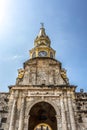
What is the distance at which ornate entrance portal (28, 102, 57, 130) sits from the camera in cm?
2366

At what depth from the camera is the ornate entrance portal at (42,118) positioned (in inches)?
931

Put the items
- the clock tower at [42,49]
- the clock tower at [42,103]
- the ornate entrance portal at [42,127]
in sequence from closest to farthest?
the clock tower at [42,103]
the ornate entrance portal at [42,127]
the clock tower at [42,49]

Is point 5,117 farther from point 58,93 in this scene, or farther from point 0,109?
point 58,93

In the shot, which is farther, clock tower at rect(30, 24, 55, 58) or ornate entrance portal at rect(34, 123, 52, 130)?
clock tower at rect(30, 24, 55, 58)

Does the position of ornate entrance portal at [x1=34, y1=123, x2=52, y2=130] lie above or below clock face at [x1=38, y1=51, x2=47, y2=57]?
below

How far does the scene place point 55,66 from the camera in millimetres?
27766

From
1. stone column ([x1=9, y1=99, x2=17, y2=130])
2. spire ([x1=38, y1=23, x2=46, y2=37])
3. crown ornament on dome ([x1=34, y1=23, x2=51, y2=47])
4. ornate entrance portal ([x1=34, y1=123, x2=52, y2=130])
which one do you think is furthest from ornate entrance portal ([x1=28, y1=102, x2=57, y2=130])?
spire ([x1=38, y1=23, x2=46, y2=37])

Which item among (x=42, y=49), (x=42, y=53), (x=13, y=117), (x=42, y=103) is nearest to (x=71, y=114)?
(x=42, y=103)

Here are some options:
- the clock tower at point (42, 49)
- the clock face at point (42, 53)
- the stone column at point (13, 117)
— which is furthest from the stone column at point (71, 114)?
the clock tower at point (42, 49)

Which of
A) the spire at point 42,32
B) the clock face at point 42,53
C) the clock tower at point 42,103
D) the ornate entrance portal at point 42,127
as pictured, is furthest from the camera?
the spire at point 42,32

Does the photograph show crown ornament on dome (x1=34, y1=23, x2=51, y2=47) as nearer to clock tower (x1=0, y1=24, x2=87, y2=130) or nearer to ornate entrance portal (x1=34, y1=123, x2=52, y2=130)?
clock tower (x1=0, y1=24, x2=87, y2=130)

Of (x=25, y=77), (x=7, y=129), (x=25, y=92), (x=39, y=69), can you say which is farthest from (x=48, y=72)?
(x=7, y=129)

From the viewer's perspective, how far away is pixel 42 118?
24.8 m

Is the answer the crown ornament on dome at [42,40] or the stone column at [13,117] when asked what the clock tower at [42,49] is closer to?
the crown ornament on dome at [42,40]
